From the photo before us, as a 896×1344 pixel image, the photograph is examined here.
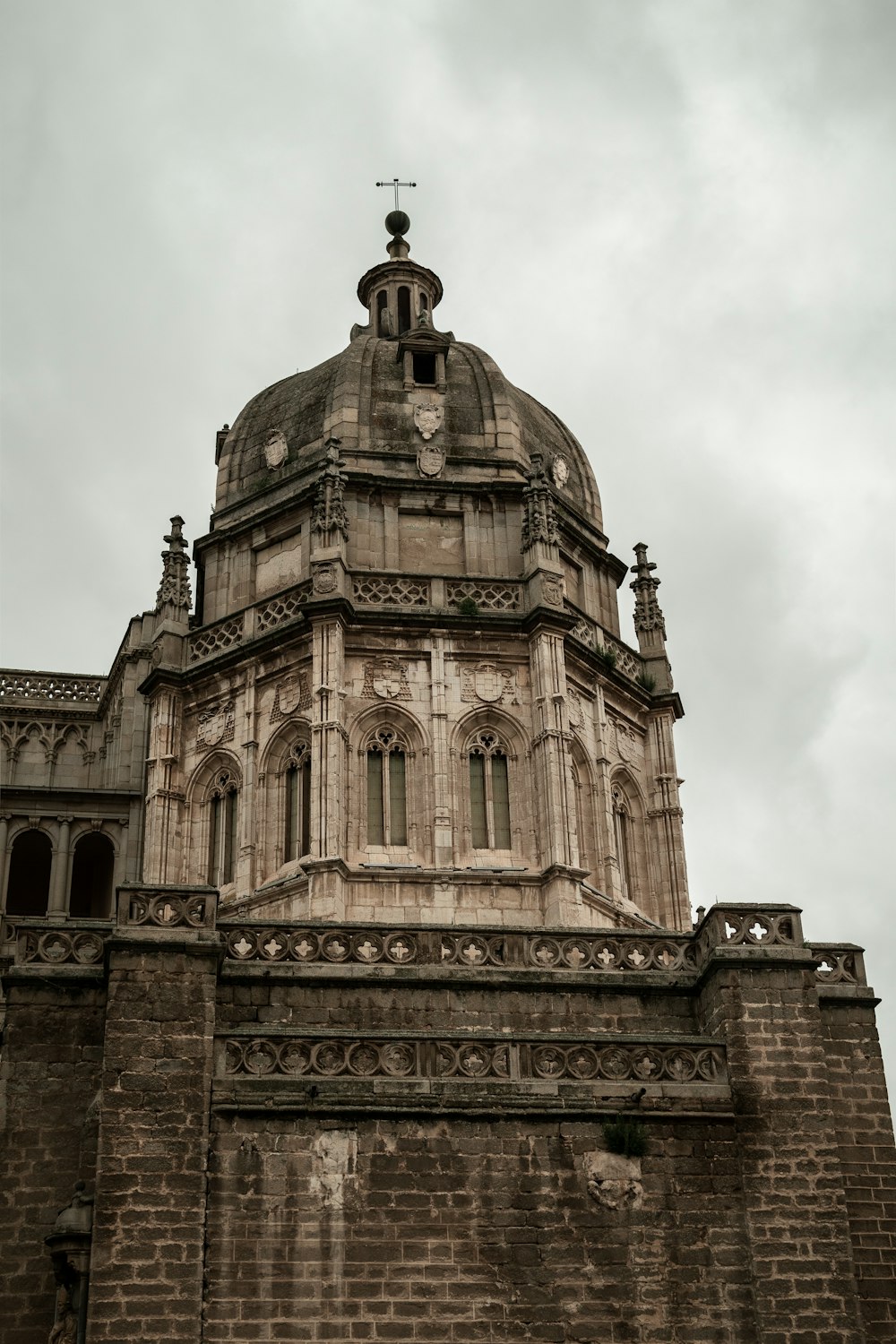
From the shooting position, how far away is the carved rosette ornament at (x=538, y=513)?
35.8 m

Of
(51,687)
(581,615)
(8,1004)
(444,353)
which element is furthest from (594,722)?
(8,1004)

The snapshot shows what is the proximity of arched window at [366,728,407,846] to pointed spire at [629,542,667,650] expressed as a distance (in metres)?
7.61

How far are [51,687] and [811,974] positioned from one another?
840 inches

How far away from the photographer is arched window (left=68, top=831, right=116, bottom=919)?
37281mm

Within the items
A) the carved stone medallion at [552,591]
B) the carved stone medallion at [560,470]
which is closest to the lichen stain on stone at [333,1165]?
the carved stone medallion at [552,591]

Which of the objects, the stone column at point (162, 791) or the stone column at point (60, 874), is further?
the stone column at point (60, 874)

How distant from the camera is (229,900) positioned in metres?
32.2

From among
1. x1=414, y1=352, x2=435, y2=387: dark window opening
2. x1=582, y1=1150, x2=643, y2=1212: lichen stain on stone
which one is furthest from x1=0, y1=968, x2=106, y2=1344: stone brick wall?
x1=414, y1=352, x2=435, y2=387: dark window opening

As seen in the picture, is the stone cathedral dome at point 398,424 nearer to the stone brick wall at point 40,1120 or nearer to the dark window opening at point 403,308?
the dark window opening at point 403,308

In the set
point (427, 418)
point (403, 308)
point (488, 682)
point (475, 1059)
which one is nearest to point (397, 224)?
point (403, 308)

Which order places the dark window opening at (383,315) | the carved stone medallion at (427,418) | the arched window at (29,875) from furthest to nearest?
the dark window opening at (383,315) → the carved stone medallion at (427,418) → the arched window at (29,875)

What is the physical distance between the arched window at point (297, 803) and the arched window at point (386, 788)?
1102mm

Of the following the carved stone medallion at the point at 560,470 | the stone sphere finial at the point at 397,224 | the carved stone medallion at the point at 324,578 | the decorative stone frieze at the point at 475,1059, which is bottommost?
the decorative stone frieze at the point at 475,1059

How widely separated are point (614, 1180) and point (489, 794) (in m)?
12.3
